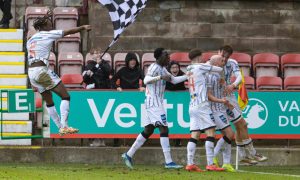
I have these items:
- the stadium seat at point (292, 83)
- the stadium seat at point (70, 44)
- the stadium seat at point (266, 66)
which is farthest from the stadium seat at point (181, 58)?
the stadium seat at point (70, 44)

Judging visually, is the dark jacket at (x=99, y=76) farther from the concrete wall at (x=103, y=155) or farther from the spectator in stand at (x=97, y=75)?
the concrete wall at (x=103, y=155)

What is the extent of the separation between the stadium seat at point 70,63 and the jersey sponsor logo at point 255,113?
4381 mm

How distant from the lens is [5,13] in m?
23.5

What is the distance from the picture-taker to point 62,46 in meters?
23.5

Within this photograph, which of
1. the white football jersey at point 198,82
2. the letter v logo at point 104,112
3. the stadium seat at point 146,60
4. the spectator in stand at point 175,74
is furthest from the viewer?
the stadium seat at point 146,60

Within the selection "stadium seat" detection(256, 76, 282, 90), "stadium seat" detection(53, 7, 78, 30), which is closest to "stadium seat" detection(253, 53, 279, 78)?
"stadium seat" detection(256, 76, 282, 90)

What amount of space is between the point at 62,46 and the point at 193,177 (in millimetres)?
9362

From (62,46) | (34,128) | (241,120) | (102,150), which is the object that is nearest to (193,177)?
(241,120)

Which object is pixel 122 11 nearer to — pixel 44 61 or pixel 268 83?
pixel 44 61

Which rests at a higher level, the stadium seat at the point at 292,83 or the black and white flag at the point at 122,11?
the black and white flag at the point at 122,11

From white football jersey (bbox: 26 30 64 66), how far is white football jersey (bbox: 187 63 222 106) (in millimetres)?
2275

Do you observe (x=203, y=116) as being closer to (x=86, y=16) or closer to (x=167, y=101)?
(x=167, y=101)

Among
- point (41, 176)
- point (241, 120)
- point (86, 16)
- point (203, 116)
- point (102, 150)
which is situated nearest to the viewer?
point (41, 176)

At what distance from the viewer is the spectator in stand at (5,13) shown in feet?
77.2
